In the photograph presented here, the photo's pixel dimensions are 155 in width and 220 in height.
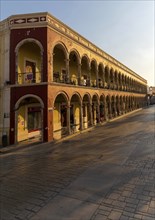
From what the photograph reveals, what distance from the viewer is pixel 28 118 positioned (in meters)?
18.3

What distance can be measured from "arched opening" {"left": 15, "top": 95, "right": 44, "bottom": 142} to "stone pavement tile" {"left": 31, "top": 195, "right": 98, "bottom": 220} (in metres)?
10.5

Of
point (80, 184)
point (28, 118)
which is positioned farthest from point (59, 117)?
point (80, 184)

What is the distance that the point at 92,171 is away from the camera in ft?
29.3

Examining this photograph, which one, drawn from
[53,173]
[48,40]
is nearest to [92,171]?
[53,173]

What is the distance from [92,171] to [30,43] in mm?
12610

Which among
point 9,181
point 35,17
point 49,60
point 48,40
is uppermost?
point 35,17

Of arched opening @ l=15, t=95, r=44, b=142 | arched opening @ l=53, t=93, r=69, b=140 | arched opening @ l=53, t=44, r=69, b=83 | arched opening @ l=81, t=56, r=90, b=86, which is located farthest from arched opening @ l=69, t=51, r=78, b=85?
arched opening @ l=15, t=95, r=44, b=142

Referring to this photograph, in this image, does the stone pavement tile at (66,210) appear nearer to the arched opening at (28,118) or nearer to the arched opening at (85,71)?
the arched opening at (28,118)

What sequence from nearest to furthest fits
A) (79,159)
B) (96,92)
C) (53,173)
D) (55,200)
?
1. (55,200)
2. (53,173)
3. (79,159)
4. (96,92)

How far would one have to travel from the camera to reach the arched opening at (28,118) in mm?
16312

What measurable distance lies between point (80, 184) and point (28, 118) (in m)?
11.9

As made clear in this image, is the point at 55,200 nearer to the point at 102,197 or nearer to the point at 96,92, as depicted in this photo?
the point at 102,197

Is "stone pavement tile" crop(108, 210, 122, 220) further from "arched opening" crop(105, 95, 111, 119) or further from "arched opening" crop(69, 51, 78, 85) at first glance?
"arched opening" crop(105, 95, 111, 119)

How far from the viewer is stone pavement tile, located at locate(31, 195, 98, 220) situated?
5340 mm
